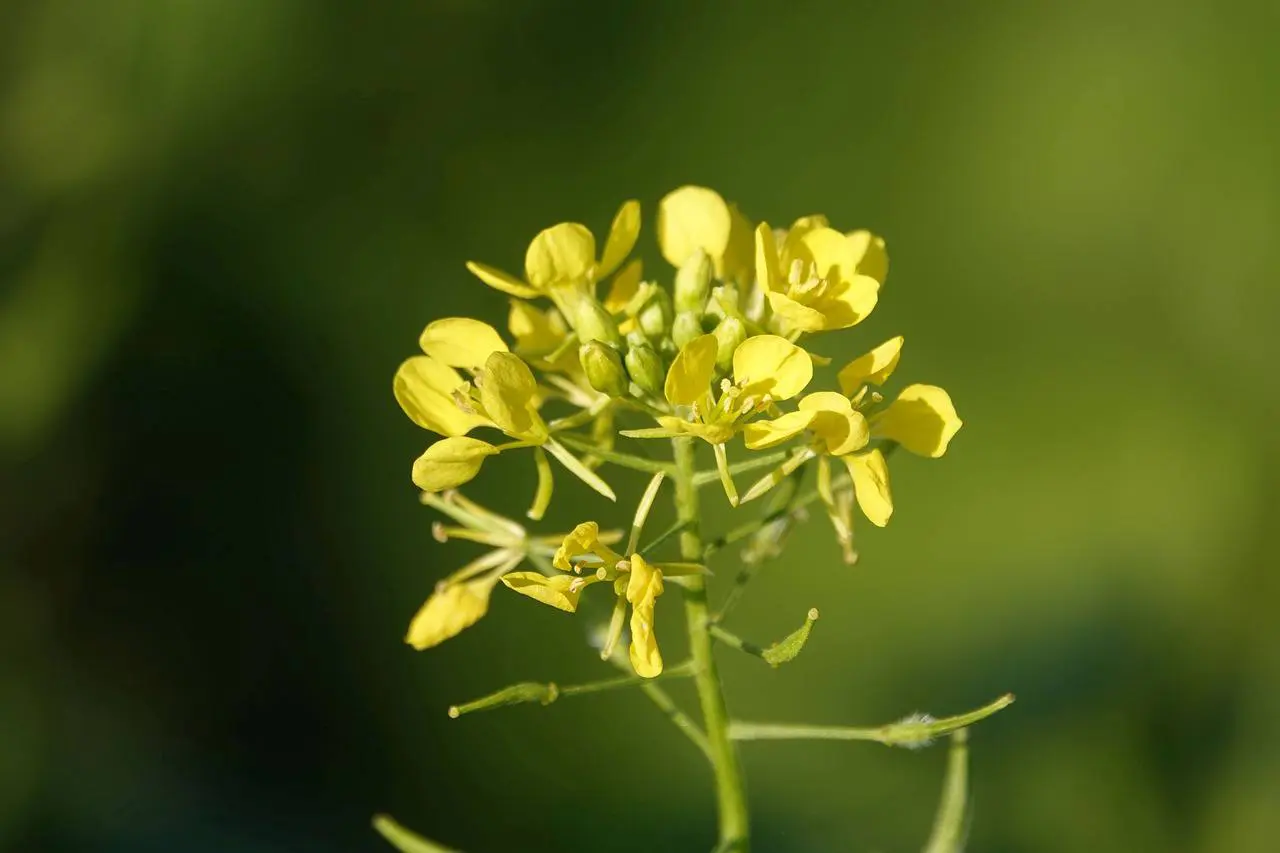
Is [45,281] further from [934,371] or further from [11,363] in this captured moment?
[934,371]

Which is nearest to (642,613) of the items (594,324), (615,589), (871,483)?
(615,589)

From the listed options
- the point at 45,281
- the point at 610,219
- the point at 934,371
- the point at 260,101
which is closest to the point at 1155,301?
the point at 934,371

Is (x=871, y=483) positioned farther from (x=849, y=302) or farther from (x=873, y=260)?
(x=873, y=260)

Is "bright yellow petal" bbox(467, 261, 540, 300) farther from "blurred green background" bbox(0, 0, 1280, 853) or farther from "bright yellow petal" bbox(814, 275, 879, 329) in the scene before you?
"blurred green background" bbox(0, 0, 1280, 853)

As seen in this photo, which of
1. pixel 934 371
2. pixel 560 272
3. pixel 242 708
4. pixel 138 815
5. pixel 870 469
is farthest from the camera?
pixel 934 371

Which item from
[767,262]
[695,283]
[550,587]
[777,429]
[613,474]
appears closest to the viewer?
[550,587]

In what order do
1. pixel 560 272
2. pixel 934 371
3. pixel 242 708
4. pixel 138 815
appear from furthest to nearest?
pixel 934 371, pixel 242 708, pixel 138 815, pixel 560 272

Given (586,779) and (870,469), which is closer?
(870,469)
